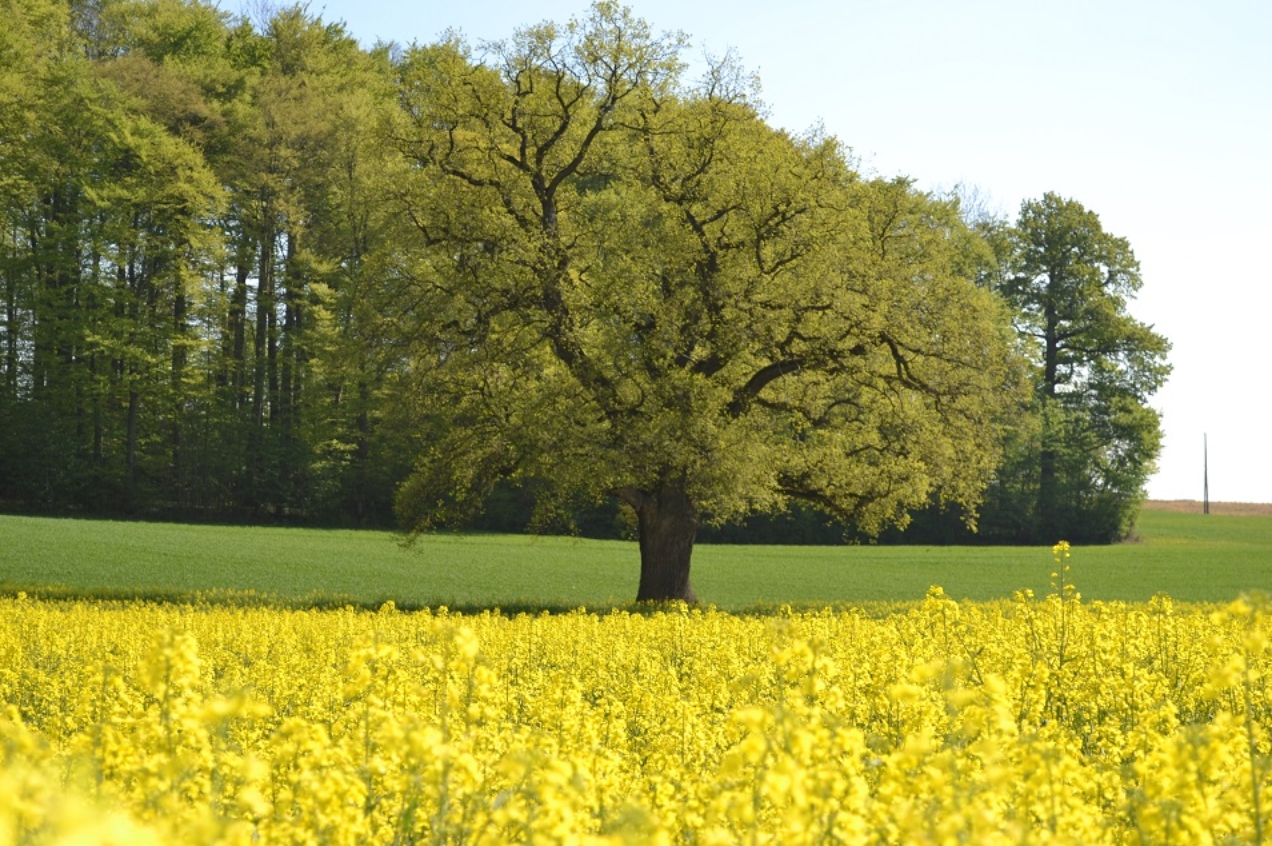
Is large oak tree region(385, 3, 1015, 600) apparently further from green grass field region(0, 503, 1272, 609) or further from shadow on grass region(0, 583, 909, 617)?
green grass field region(0, 503, 1272, 609)

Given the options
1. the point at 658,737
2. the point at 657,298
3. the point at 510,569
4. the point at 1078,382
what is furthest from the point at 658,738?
the point at 1078,382

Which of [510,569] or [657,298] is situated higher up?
[657,298]

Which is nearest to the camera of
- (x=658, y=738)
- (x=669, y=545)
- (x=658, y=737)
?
(x=658, y=738)

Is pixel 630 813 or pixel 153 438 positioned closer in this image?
pixel 630 813

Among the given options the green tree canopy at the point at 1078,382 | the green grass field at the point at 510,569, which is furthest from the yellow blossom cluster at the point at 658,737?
the green tree canopy at the point at 1078,382

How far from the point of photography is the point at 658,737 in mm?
7500

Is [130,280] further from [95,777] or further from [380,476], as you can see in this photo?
[95,777]

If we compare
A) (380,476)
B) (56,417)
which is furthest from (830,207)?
(56,417)

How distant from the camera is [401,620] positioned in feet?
51.2

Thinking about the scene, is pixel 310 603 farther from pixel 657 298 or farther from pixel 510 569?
pixel 510 569

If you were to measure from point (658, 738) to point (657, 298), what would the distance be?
15235mm

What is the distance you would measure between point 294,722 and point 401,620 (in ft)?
37.5

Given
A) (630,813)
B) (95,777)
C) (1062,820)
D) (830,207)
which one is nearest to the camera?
(630,813)

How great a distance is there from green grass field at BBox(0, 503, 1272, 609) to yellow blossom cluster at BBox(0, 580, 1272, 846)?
11.7 metres
